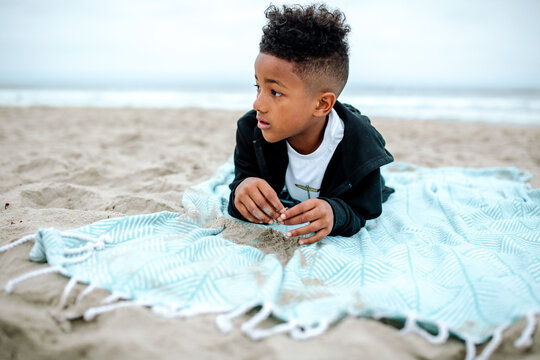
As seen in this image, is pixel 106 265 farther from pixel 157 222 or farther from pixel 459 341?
pixel 459 341

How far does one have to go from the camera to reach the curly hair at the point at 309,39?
1.55 m

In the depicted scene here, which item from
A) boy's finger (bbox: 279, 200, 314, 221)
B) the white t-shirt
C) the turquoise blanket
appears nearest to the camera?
the turquoise blanket

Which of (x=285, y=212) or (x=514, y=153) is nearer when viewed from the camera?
(x=285, y=212)

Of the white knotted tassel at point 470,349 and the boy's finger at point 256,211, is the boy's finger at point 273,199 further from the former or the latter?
the white knotted tassel at point 470,349

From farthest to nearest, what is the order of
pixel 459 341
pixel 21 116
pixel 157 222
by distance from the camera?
pixel 21 116 → pixel 157 222 → pixel 459 341

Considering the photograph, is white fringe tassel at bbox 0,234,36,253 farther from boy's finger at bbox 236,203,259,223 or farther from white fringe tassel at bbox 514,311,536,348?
white fringe tassel at bbox 514,311,536,348

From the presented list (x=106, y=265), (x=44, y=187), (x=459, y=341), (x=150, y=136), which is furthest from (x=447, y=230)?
(x=150, y=136)

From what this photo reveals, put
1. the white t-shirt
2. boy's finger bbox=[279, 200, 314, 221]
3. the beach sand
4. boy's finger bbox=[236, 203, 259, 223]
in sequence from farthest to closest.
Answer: the white t-shirt < boy's finger bbox=[236, 203, 259, 223] < boy's finger bbox=[279, 200, 314, 221] < the beach sand

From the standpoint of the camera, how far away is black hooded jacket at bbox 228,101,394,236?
1.75 metres

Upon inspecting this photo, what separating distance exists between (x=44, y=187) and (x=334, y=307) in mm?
2066

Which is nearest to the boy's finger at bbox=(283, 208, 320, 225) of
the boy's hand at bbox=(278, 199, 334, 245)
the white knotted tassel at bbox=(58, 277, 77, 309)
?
the boy's hand at bbox=(278, 199, 334, 245)

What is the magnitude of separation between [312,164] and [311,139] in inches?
5.6

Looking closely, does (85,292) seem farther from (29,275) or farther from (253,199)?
(253,199)

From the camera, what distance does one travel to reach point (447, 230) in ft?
6.13
